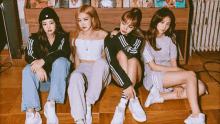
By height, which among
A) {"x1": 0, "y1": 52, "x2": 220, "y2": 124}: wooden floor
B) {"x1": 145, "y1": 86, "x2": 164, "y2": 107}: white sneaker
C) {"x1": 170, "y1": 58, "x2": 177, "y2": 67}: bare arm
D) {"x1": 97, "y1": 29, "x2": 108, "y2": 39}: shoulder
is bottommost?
{"x1": 0, "y1": 52, "x2": 220, "y2": 124}: wooden floor

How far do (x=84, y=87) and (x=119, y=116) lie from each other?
0.39 meters

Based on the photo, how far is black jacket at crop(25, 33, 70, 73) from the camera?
78.0 inches

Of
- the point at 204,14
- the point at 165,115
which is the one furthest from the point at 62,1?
the point at 204,14

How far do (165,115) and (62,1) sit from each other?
5.65 ft

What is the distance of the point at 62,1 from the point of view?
255cm

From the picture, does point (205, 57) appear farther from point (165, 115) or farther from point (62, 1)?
point (62, 1)

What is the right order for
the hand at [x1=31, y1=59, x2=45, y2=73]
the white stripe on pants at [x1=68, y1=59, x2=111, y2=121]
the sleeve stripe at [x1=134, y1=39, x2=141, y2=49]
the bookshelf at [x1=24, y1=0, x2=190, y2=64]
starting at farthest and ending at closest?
the bookshelf at [x1=24, y1=0, x2=190, y2=64] → the sleeve stripe at [x1=134, y1=39, x2=141, y2=49] → the hand at [x1=31, y1=59, x2=45, y2=73] → the white stripe on pants at [x1=68, y1=59, x2=111, y2=121]

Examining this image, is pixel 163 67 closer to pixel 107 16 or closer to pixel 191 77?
pixel 191 77

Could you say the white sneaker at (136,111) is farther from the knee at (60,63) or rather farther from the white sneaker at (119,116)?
the knee at (60,63)

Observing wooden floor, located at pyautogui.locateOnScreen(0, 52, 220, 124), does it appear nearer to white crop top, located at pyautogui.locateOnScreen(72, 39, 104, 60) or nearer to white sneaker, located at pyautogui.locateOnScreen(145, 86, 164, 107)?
white sneaker, located at pyautogui.locateOnScreen(145, 86, 164, 107)

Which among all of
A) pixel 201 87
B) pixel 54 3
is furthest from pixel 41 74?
pixel 201 87

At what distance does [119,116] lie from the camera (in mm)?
1843

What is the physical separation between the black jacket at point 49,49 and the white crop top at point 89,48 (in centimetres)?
12

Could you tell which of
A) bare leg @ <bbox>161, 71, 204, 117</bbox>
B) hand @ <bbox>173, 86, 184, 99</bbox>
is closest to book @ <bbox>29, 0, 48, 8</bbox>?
bare leg @ <bbox>161, 71, 204, 117</bbox>
